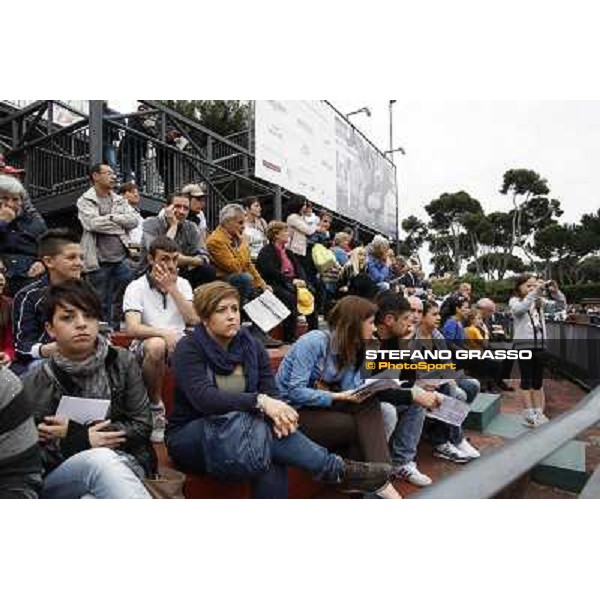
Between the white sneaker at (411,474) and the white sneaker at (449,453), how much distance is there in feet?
0.31

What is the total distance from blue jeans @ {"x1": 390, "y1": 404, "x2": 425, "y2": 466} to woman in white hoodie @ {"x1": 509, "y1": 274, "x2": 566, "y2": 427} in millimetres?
402

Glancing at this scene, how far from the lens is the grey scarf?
66.2 inches

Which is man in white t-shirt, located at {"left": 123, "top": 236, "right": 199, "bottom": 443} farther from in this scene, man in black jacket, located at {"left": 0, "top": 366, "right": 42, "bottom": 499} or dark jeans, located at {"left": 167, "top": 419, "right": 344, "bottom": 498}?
man in black jacket, located at {"left": 0, "top": 366, "right": 42, "bottom": 499}

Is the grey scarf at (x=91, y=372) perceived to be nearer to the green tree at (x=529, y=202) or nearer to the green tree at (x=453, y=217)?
the green tree at (x=453, y=217)

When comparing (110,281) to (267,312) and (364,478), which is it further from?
(364,478)

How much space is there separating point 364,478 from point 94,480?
909mm

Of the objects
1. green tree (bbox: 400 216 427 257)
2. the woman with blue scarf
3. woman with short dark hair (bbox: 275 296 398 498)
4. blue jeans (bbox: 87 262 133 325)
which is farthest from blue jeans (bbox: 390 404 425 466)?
blue jeans (bbox: 87 262 133 325)

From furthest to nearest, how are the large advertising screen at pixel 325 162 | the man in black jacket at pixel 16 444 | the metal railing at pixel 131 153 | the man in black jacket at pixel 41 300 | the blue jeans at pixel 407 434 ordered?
1. the metal railing at pixel 131 153
2. the large advertising screen at pixel 325 162
3. the blue jeans at pixel 407 434
4. the man in black jacket at pixel 41 300
5. the man in black jacket at pixel 16 444

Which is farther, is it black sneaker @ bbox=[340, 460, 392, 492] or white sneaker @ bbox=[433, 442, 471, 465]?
black sneaker @ bbox=[340, 460, 392, 492]

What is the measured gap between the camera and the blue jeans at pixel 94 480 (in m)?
1.52

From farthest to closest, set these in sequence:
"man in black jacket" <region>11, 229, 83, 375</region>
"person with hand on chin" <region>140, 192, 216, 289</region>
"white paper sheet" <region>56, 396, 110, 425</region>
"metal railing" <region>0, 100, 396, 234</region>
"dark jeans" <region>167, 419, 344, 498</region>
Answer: "metal railing" <region>0, 100, 396, 234</region> → "person with hand on chin" <region>140, 192, 216, 289</region> → "man in black jacket" <region>11, 229, 83, 375</region> → "dark jeans" <region>167, 419, 344, 498</region> → "white paper sheet" <region>56, 396, 110, 425</region>

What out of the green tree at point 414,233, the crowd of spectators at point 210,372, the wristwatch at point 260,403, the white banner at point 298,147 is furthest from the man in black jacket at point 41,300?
the green tree at point 414,233
